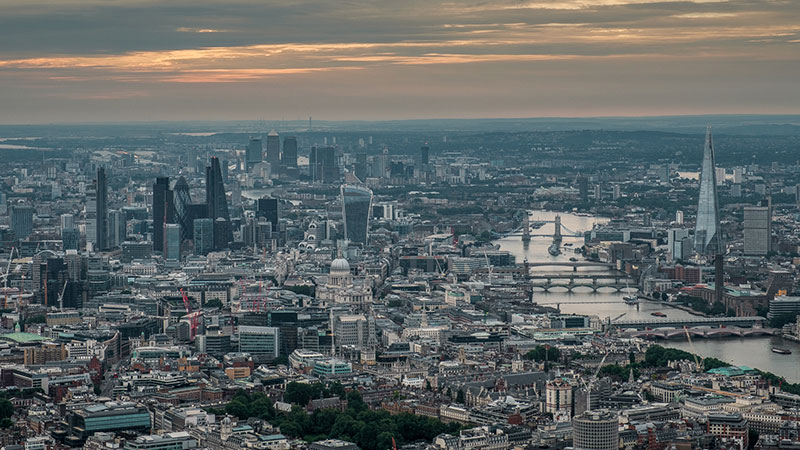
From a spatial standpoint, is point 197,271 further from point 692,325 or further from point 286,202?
point 286,202

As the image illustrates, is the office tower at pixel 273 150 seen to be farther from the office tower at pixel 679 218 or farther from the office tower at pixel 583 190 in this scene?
the office tower at pixel 679 218

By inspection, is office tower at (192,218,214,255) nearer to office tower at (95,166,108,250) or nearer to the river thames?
office tower at (95,166,108,250)

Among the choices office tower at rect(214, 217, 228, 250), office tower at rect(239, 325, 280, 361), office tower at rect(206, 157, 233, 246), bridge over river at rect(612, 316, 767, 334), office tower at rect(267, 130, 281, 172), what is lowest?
bridge over river at rect(612, 316, 767, 334)

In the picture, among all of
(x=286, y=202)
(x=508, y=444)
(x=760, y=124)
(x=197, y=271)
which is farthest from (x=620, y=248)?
(x=760, y=124)

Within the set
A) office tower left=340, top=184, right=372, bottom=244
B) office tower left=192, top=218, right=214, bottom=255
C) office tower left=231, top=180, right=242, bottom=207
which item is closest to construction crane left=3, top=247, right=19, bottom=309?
office tower left=192, top=218, right=214, bottom=255

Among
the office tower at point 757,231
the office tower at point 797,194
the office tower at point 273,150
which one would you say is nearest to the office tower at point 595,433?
the office tower at point 757,231
